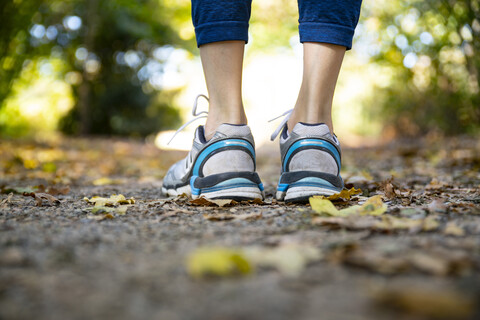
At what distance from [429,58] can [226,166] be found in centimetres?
556

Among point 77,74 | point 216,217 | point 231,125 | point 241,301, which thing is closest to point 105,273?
point 241,301

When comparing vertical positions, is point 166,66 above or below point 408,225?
above

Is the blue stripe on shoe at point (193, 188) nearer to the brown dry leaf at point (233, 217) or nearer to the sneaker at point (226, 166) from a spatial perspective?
the sneaker at point (226, 166)

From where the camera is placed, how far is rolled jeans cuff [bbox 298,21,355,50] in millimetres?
1411

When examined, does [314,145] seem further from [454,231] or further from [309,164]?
[454,231]

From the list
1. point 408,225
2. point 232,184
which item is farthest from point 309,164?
point 408,225

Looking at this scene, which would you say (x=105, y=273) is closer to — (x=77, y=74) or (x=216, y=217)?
(x=216, y=217)

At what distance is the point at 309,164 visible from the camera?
1.39m

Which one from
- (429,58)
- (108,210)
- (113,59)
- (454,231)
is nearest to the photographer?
(454,231)

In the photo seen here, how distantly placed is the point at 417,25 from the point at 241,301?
20.9ft

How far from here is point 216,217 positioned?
1164 mm

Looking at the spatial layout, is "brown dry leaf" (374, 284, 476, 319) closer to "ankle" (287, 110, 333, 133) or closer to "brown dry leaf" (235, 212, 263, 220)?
"brown dry leaf" (235, 212, 263, 220)

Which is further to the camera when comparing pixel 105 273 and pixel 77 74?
pixel 77 74

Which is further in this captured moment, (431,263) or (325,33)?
(325,33)
